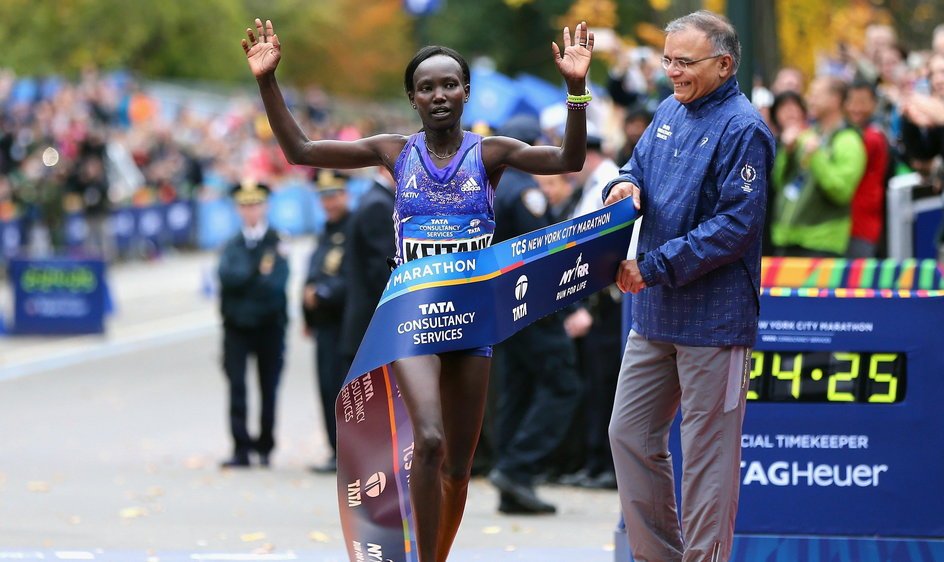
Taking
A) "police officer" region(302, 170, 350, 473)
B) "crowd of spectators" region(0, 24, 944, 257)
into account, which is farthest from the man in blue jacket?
"police officer" region(302, 170, 350, 473)

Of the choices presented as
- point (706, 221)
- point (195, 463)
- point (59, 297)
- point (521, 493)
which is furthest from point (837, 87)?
point (59, 297)

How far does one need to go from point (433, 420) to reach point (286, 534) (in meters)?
3.02

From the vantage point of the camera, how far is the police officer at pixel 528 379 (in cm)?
874

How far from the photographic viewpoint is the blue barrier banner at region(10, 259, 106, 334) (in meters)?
18.6

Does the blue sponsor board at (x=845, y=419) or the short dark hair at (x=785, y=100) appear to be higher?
the short dark hair at (x=785, y=100)

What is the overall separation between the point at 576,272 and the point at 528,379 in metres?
3.58

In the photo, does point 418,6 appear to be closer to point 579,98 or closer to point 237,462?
point 237,462

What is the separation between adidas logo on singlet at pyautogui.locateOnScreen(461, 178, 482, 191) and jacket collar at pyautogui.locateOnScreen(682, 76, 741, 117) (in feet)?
2.74

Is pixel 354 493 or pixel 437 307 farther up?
pixel 437 307

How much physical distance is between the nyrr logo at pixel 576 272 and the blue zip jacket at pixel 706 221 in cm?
23

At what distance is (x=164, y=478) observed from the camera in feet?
34.0

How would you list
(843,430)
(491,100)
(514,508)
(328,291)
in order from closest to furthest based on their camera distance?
(843,430)
(514,508)
(328,291)
(491,100)

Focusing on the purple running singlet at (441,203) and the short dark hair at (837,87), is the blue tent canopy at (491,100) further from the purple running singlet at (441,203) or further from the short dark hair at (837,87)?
the purple running singlet at (441,203)

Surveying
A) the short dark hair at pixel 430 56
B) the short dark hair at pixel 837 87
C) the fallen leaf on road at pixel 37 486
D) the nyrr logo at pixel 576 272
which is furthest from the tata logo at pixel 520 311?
the short dark hair at pixel 837 87
